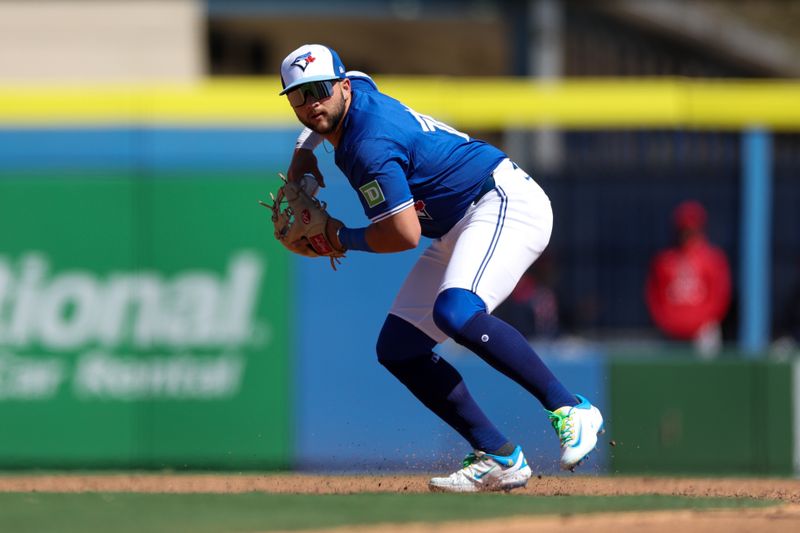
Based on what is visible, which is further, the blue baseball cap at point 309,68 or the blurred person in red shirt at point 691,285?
the blurred person in red shirt at point 691,285

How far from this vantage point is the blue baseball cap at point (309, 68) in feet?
22.3

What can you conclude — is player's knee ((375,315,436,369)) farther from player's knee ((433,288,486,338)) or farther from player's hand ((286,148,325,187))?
player's hand ((286,148,325,187))

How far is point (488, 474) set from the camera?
740 centimetres

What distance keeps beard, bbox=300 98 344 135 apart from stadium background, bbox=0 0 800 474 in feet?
14.6

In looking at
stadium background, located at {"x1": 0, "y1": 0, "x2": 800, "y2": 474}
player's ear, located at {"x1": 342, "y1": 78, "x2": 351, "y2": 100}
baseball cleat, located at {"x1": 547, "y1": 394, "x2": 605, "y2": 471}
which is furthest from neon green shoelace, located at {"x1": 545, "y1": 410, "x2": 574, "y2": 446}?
stadium background, located at {"x1": 0, "y1": 0, "x2": 800, "y2": 474}

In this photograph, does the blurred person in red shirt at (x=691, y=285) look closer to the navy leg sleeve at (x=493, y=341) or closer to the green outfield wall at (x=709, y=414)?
the green outfield wall at (x=709, y=414)

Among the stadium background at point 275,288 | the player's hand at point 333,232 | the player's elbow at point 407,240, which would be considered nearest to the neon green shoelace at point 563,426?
the player's elbow at point 407,240

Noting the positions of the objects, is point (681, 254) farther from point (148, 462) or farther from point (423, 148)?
point (423, 148)

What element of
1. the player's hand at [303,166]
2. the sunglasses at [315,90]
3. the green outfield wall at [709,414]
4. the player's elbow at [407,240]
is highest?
the sunglasses at [315,90]

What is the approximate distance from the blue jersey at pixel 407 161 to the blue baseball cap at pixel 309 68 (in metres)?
0.20

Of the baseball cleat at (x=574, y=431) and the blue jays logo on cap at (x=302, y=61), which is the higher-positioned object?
the blue jays logo on cap at (x=302, y=61)

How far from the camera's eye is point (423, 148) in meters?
7.02

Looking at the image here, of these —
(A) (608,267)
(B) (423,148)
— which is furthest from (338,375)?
(B) (423,148)

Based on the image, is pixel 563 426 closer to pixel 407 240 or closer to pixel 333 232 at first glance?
pixel 407 240
